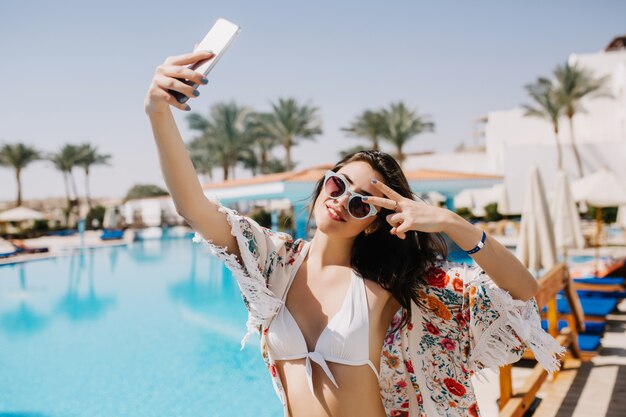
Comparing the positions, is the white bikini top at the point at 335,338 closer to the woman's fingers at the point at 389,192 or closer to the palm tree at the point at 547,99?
the woman's fingers at the point at 389,192

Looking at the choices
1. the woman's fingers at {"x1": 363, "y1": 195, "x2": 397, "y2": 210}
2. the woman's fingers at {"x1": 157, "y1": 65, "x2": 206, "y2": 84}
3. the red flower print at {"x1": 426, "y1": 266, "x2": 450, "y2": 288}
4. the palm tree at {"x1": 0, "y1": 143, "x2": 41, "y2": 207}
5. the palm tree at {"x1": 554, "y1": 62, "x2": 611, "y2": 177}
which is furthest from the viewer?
the palm tree at {"x1": 0, "y1": 143, "x2": 41, "y2": 207}

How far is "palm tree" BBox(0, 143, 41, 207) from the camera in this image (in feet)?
138

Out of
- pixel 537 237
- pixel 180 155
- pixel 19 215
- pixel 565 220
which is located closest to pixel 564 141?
pixel 565 220

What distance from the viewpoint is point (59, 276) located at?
58.5 ft

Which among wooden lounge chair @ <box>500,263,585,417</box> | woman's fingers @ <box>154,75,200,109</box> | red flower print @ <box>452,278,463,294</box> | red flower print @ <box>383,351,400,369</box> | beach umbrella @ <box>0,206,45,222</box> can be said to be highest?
woman's fingers @ <box>154,75,200,109</box>

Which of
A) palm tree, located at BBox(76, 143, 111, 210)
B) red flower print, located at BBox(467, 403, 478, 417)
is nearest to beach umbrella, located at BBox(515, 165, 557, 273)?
red flower print, located at BBox(467, 403, 478, 417)

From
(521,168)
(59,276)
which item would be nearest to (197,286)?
(59,276)

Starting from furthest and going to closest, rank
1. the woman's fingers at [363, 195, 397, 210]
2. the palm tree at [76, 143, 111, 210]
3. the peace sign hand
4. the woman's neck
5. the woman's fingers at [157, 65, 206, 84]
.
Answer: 1. the palm tree at [76, 143, 111, 210]
2. the woman's neck
3. the woman's fingers at [363, 195, 397, 210]
4. the peace sign hand
5. the woman's fingers at [157, 65, 206, 84]

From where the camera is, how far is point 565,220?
12312mm

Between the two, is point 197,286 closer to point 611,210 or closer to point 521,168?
point 611,210

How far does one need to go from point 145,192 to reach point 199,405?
65.9 meters

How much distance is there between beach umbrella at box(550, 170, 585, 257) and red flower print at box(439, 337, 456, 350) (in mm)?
11505

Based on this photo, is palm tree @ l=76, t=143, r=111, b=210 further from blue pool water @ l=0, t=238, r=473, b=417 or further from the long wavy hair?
the long wavy hair

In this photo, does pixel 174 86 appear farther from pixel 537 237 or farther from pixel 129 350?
pixel 537 237
